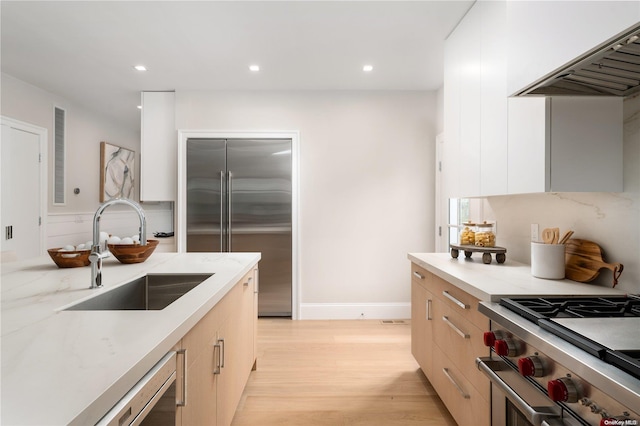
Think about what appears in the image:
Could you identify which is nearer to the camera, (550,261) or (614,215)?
(614,215)

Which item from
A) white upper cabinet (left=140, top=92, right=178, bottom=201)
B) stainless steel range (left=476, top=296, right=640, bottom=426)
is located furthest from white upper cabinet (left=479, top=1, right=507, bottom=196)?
white upper cabinet (left=140, top=92, right=178, bottom=201)

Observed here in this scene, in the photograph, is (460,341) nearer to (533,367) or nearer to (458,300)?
(458,300)

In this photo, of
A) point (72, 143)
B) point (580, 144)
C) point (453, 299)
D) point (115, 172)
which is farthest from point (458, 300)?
point (115, 172)

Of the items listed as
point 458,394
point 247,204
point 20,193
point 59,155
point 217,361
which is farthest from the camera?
point 59,155

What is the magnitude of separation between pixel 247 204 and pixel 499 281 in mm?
2844

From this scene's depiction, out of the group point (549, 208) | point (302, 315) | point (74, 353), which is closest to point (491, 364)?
point (549, 208)

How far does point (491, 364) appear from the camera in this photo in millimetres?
1291

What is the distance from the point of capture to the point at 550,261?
5.57ft

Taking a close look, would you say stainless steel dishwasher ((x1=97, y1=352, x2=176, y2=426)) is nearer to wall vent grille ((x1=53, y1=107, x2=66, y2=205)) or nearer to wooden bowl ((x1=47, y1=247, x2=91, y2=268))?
wooden bowl ((x1=47, y1=247, x2=91, y2=268))

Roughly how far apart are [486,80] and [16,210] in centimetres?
462

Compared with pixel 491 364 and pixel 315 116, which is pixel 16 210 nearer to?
pixel 315 116

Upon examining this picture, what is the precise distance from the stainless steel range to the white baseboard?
2571 millimetres

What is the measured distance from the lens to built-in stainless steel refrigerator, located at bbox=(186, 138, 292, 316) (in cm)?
389

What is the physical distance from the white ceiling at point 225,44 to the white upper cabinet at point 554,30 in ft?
3.60
